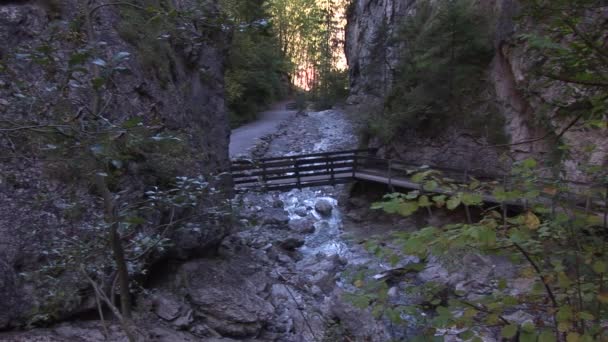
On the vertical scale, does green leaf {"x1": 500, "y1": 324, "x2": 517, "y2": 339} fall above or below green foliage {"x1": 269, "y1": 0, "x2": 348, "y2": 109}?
below

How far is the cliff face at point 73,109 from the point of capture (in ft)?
6.35

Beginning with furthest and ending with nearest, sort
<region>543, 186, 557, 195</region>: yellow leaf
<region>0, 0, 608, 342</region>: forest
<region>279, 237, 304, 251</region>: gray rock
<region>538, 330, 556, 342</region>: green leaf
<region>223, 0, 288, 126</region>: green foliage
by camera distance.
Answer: <region>223, 0, 288, 126</region>: green foliage
<region>279, 237, 304, 251</region>: gray rock
<region>543, 186, 557, 195</region>: yellow leaf
<region>0, 0, 608, 342</region>: forest
<region>538, 330, 556, 342</region>: green leaf

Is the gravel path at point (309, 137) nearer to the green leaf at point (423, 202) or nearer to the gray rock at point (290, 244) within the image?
the gray rock at point (290, 244)

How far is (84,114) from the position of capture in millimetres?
2010

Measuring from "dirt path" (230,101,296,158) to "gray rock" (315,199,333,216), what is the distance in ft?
14.8

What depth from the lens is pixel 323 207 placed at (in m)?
14.5

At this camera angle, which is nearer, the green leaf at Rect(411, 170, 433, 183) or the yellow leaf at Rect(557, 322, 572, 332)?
the yellow leaf at Rect(557, 322, 572, 332)

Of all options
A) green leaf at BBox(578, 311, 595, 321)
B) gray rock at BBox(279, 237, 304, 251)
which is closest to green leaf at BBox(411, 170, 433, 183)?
green leaf at BBox(578, 311, 595, 321)

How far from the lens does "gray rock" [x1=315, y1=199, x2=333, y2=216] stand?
47.5ft

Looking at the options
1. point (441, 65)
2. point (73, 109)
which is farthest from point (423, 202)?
point (441, 65)

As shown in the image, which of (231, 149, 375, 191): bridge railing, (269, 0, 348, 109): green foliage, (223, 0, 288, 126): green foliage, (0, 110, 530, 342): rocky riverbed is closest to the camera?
(0, 110, 530, 342): rocky riverbed

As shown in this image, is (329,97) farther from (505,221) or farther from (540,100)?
(505,221)

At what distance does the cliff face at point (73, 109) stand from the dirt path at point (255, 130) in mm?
6823

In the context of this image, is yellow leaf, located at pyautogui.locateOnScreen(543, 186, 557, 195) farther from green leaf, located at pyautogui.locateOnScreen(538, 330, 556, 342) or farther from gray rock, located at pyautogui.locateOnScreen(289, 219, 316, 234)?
gray rock, located at pyautogui.locateOnScreen(289, 219, 316, 234)
